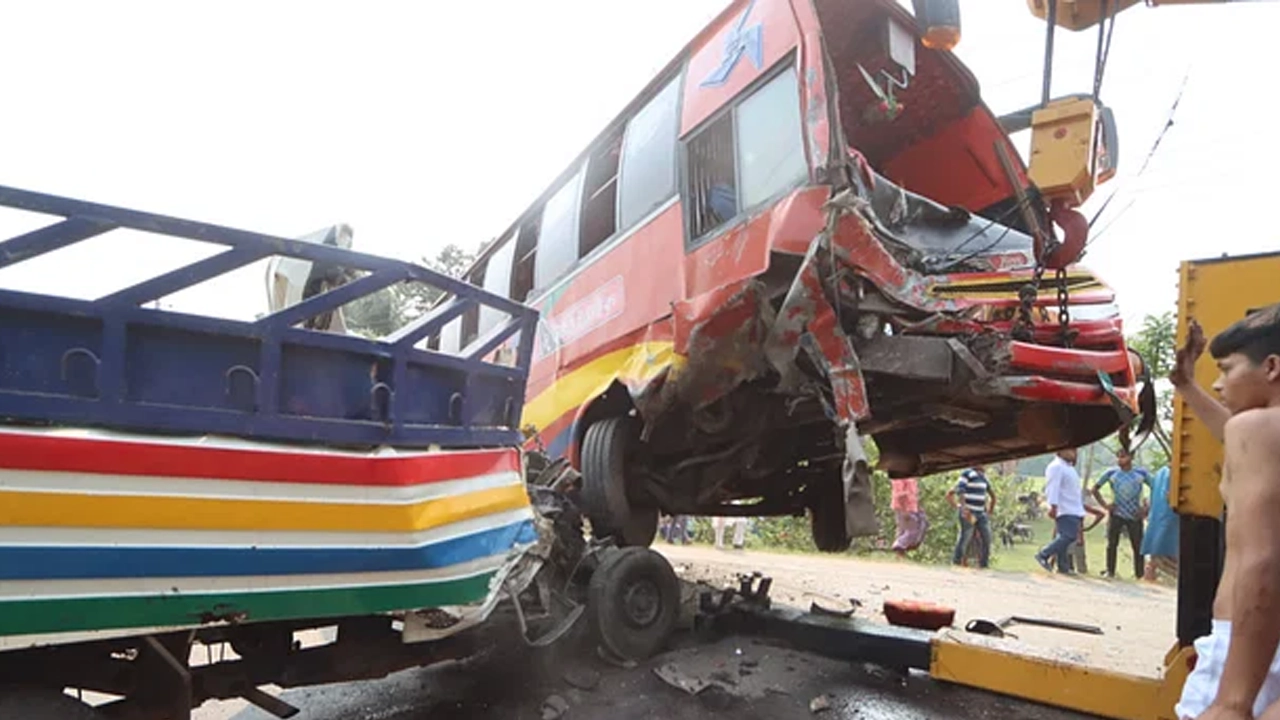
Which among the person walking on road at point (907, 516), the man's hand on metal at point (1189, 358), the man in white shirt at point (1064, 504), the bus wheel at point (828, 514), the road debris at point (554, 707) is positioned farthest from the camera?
the person walking on road at point (907, 516)

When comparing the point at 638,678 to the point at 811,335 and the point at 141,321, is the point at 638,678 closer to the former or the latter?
the point at 811,335

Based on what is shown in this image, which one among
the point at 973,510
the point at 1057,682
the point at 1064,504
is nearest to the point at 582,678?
the point at 1057,682

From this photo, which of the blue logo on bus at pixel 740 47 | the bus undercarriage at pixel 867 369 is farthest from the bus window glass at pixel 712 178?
the bus undercarriage at pixel 867 369

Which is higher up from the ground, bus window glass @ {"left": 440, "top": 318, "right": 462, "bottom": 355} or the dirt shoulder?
bus window glass @ {"left": 440, "top": 318, "right": 462, "bottom": 355}

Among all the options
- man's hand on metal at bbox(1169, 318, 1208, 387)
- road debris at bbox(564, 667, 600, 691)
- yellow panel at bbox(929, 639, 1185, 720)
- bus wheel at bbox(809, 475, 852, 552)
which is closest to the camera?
man's hand on metal at bbox(1169, 318, 1208, 387)

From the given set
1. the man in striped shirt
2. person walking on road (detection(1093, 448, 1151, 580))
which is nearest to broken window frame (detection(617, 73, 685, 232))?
person walking on road (detection(1093, 448, 1151, 580))

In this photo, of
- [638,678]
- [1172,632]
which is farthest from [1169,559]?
[638,678]

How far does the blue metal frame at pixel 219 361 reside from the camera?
66.0 inches

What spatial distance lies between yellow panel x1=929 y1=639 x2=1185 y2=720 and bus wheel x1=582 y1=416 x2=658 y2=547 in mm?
1803

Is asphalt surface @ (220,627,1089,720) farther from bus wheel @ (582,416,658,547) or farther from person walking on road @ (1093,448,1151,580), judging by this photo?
person walking on road @ (1093,448,1151,580)

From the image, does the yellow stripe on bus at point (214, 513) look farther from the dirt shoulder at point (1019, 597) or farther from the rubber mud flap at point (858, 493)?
the dirt shoulder at point (1019, 597)

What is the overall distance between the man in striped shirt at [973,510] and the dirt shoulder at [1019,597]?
0.81 metres

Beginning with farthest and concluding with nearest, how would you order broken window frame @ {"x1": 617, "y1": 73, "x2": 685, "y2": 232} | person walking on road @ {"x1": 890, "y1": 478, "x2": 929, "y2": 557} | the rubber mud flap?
person walking on road @ {"x1": 890, "y1": 478, "x2": 929, "y2": 557} → broken window frame @ {"x1": 617, "y1": 73, "x2": 685, "y2": 232} → the rubber mud flap

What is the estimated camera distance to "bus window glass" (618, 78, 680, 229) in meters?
4.20
